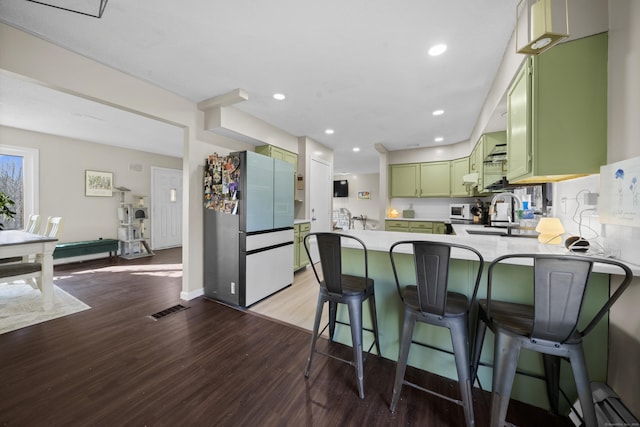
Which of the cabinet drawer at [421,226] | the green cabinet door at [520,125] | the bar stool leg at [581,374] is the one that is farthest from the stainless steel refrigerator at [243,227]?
the cabinet drawer at [421,226]

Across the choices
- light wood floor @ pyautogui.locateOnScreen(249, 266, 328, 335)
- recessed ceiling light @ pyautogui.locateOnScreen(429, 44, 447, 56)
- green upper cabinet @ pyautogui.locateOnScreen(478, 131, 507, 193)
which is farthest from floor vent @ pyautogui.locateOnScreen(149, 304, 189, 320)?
green upper cabinet @ pyautogui.locateOnScreen(478, 131, 507, 193)

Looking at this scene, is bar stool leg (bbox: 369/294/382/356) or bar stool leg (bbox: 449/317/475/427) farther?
bar stool leg (bbox: 369/294/382/356)

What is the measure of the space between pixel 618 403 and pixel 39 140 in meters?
7.75

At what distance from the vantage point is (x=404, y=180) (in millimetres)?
5594

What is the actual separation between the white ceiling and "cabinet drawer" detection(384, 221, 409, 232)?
91.1 inches

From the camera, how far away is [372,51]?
80.9 inches

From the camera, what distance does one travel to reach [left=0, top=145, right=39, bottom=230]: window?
4.09 m

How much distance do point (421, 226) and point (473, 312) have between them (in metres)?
3.66

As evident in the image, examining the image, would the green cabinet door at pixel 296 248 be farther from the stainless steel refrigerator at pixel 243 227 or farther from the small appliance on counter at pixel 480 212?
the small appliance on counter at pixel 480 212

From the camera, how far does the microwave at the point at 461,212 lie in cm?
474

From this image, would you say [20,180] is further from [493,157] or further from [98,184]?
[493,157]

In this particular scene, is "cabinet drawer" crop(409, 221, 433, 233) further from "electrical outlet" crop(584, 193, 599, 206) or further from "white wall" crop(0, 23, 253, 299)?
"white wall" crop(0, 23, 253, 299)

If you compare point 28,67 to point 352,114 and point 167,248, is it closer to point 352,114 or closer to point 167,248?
point 352,114

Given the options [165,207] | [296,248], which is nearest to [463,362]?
[296,248]
